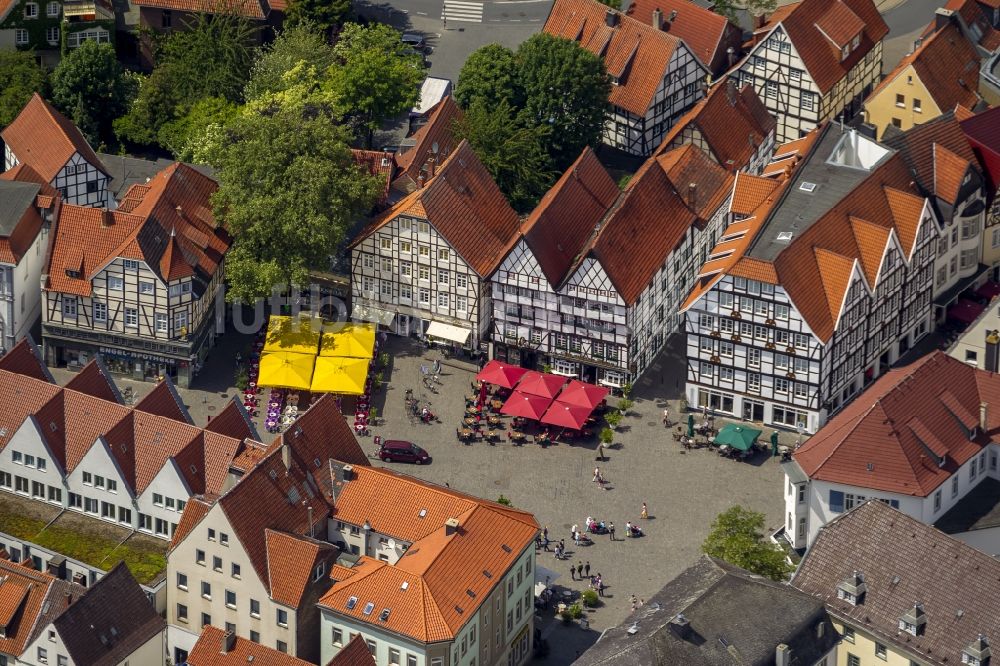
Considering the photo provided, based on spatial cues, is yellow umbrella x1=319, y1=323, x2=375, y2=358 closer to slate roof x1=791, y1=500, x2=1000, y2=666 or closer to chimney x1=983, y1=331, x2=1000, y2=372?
chimney x1=983, y1=331, x2=1000, y2=372

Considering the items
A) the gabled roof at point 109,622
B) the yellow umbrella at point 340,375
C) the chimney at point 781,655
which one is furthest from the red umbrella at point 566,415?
the chimney at point 781,655

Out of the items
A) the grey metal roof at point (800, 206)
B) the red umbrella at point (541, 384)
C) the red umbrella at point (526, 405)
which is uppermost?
the grey metal roof at point (800, 206)

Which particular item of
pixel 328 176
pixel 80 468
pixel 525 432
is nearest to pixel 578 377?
pixel 525 432

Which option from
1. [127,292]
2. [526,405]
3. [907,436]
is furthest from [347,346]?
[907,436]

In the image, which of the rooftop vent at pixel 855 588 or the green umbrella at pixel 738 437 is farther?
the green umbrella at pixel 738 437

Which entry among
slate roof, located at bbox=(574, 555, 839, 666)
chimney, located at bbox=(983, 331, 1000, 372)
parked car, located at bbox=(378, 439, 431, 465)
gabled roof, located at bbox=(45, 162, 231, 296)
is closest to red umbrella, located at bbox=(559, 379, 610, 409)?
parked car, located at bbox=(378, 439, 431, 465)

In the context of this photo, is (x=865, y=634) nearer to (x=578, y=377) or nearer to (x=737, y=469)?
(x=737, y=469)

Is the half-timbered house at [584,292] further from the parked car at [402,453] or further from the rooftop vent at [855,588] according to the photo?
the rooftop vent at [855,588]
